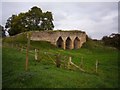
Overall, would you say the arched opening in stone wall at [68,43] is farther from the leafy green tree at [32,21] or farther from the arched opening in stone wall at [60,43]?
the leafy green tree at [32,21]

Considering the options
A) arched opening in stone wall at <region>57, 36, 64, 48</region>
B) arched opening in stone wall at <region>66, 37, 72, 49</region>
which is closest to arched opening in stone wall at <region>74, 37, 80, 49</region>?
arched opening in stone wall at <region>66, 37, 72, 49</region>

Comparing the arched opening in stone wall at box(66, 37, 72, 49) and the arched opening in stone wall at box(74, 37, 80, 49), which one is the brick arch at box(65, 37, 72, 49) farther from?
the arched opening in stone wall at box(74, 37, 80, 49)

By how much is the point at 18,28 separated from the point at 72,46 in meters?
14.2

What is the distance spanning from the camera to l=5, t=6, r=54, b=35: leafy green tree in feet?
196

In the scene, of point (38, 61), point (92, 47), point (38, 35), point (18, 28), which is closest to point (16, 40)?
point (38, 35)

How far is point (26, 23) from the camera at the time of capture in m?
60.6

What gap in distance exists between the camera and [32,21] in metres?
61.6

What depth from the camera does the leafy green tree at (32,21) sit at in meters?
59.8

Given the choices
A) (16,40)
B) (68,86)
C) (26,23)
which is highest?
(26,23)

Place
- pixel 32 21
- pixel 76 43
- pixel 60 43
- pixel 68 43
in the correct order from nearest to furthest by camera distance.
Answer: pixel 60 43
pixel 68 43
pixel 76 43
pixel 32 21

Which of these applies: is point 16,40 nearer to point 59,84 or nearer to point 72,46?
point 72,46

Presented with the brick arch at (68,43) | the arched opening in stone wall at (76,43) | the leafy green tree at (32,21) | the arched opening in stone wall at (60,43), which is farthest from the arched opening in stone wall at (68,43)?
the leafy green tree at (32,21)

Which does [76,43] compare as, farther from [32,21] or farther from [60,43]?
[32,21]

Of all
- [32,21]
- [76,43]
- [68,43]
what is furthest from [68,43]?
[32,21]
